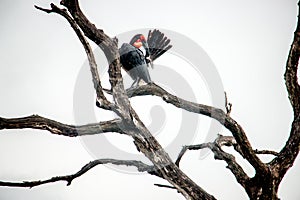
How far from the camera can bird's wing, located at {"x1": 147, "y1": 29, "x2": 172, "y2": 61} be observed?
595cm

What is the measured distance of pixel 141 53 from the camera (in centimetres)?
586

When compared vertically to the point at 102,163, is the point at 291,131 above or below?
above

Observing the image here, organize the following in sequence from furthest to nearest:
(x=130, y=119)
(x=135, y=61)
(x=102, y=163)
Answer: (x=135, y=61), (x=102, y=163), (x=130, y=119)

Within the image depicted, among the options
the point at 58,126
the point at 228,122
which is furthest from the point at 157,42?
the point at 58,126

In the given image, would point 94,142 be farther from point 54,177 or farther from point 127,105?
point 127,105

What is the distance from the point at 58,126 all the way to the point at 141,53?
343 cm

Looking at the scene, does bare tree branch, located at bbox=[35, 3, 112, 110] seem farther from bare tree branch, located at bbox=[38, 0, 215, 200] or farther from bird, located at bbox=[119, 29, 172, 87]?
bird, located at bbox=[119, 29, 172, 87]

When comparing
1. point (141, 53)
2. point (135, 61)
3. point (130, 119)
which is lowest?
point (130, 119)

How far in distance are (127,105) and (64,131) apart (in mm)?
762

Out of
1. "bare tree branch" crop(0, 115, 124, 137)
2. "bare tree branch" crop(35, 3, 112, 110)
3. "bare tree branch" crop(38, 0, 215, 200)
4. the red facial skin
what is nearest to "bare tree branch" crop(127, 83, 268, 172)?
"bare tree branch" crop(38, 0, 215, 200)

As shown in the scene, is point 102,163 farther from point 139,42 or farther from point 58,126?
point 139,42

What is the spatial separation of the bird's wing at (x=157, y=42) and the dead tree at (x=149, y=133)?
2.10 m

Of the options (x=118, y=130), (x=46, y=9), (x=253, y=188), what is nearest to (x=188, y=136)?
(x=253, y=188)

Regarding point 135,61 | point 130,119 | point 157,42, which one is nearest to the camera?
point 130,119
